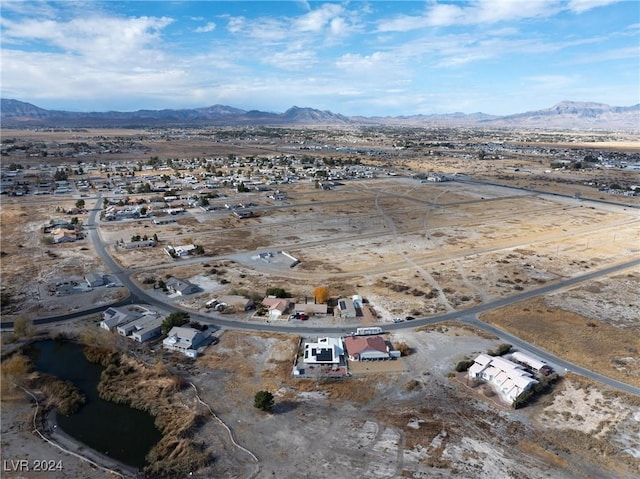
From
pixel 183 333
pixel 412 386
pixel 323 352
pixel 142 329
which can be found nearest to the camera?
pixel 412 386

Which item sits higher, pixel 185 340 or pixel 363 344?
pixel 363 344

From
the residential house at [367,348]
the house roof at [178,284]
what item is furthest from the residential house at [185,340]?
the residential house at [367,348]

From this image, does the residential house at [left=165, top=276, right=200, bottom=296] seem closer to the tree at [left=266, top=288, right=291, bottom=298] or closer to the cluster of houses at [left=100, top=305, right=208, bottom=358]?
the cluster of houses at [left=100, top=305, right=208, bottom=358]

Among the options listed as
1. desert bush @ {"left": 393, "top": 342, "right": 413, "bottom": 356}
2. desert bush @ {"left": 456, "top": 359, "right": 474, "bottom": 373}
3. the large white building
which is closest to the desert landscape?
desert bush @ {"left": 393, "top": 342, "right": 413, "bottom": 356}

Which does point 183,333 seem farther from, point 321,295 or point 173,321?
point 321,295

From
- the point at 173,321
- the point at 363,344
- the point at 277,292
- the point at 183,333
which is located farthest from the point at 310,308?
the point at 173,321

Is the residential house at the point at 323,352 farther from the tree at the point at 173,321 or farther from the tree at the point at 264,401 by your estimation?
the tree at the point at 173,321
